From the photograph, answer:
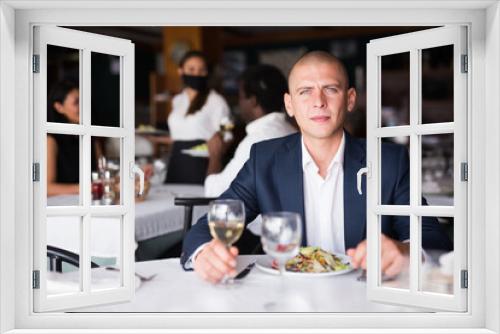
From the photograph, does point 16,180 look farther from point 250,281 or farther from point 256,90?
point 256,90

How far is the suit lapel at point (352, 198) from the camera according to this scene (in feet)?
9.05

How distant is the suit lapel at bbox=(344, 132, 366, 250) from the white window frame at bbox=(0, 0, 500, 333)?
2.67 ft

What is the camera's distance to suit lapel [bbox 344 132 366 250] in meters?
2.76

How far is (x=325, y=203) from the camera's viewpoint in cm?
284

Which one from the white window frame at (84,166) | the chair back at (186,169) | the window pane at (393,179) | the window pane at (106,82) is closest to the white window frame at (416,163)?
the window pane at (393,179)

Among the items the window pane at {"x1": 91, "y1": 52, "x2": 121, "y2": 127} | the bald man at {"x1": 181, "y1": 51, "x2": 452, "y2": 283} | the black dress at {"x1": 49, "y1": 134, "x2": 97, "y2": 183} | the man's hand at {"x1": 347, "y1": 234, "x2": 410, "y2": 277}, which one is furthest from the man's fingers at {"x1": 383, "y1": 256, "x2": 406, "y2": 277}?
the window pane at {"x1": 91, "y1": 52, "x2": 121, "y2": 127}

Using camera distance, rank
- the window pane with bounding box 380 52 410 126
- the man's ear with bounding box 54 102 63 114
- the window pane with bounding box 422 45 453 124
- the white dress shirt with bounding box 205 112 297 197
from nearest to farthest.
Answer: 1. the white dress shirt with bounding box 205 112 297 197
2. the man's ear with bounding box 54 102 63 114
3. the window pane with bounding box 422 45 453 124
4. the window pane with bounding box 380 52 410 126

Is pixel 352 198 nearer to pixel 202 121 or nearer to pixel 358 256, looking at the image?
pixel 358 256

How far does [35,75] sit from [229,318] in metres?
1.00

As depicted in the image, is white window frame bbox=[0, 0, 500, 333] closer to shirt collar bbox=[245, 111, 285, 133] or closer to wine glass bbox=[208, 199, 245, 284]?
wine glass bbox=[208, 199, 245, 284]

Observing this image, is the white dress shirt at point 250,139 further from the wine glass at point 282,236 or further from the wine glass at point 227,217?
the wine glass at point 282,236

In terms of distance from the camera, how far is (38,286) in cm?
199

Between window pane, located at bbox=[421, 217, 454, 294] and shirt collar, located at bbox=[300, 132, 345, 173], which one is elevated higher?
shirt collar, located at bbox=[300, 132, 345, 173]

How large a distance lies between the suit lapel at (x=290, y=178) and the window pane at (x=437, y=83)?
4.48 meters
